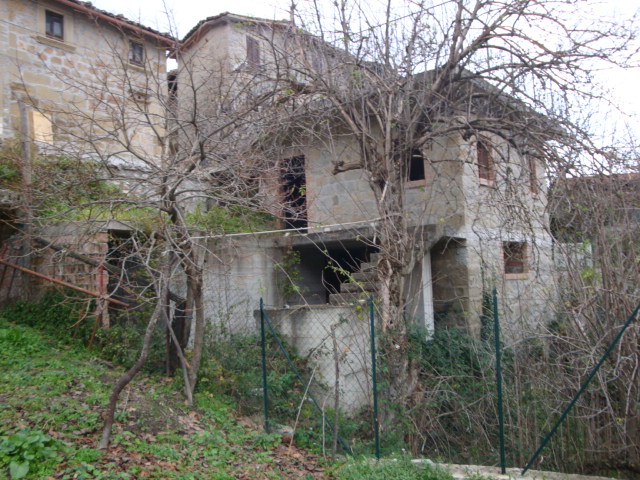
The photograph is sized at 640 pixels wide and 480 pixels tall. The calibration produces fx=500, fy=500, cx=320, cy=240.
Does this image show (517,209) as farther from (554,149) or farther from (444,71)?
(444,71)

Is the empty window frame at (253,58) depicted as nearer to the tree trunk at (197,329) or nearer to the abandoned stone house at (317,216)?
the abandoned stone house at (317,216)

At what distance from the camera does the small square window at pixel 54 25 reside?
13.7 m

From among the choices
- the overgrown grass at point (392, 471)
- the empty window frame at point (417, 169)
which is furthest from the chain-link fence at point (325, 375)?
the empty window frame at point (417, 169)

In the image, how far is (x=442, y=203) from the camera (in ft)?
31.2

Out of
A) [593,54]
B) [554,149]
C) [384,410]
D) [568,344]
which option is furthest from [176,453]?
[593,54]

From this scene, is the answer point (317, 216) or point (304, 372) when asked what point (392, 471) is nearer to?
point (304, 372)

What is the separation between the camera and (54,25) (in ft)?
45.7

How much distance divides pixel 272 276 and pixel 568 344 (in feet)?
18.7

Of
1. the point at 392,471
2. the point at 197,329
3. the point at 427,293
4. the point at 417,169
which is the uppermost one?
the point at 417,169

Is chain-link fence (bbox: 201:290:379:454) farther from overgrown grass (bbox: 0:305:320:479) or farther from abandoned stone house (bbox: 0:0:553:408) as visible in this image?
overgrown grass (bbox: 0:305:320:479)

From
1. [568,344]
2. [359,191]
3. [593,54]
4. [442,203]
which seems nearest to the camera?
[568,344]

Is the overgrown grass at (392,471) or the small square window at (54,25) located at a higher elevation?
the small square window at (54,25)

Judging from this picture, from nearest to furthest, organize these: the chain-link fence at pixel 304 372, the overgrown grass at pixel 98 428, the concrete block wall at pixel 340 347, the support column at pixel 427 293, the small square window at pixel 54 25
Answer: the overgrown grass at pixel 98 428, the chain-link fence at pixel 304 372, the concrete block wall at pixel 340 347, the support column at pixel 427 293, the small square window at pixel 54 25

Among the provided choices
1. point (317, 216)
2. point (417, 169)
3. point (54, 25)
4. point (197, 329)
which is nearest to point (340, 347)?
point (197, 329)
